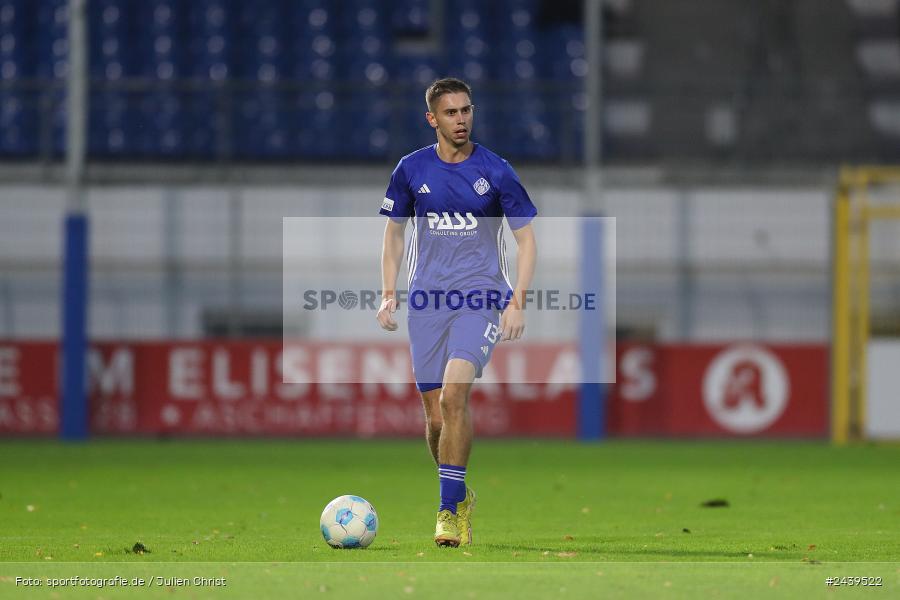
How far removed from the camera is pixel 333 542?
6.67 metres

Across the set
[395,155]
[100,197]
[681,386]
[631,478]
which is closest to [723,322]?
[681,386]

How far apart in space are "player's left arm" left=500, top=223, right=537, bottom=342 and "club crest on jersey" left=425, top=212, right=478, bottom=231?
0.69ft

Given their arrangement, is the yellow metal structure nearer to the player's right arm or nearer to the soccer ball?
the player's right arm

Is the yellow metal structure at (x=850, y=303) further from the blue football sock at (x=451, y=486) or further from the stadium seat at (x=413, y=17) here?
the blue football sock at (x=451, y=486)

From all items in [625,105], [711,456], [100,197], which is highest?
[625,105]

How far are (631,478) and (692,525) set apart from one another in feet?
12.6

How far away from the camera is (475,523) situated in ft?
26.9

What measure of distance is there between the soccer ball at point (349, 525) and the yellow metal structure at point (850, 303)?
37.7 ft

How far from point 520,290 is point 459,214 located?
0.46m

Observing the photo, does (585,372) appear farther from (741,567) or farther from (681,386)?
(741,567)

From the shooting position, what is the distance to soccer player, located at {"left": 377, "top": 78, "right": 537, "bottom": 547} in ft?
22.4

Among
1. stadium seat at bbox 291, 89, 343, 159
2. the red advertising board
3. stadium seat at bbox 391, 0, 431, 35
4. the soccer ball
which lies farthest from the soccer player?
stadium seat at bbox 391, 0, 431, 35

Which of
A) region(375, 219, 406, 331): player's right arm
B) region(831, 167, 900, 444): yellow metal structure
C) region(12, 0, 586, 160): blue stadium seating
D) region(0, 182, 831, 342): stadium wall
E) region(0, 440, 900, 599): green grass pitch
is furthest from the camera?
region(12, 0, 586, 160): blue stadium seating

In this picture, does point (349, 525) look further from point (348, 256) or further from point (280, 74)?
point (280, 74)
